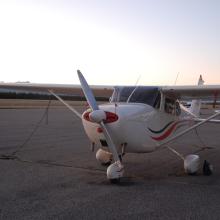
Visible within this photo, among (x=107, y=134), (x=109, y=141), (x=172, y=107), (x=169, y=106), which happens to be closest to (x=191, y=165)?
(x=169, y=106)

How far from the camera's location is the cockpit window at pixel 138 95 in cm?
791

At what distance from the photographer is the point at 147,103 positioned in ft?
26.1

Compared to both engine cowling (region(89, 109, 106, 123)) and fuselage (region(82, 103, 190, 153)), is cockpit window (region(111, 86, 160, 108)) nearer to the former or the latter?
fuselage (region(82, 103, 190, 153))

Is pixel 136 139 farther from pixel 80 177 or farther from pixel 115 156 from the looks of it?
pixel 80 177

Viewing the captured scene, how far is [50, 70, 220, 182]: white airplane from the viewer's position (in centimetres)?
679

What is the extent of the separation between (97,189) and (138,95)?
2.38m

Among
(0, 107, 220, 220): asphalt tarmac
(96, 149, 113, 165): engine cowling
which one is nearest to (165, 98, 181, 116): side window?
(0, 107, 220, 220): asphalt tarmac

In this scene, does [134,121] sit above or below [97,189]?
above

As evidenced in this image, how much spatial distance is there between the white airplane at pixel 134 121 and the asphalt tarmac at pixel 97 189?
52 cm

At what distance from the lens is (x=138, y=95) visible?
7934mm

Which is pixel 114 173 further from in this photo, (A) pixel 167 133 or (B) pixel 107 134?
(A) pixel 167 133

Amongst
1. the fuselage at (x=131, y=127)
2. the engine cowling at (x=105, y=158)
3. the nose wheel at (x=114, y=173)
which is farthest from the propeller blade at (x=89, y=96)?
the engine cowling at (x=105, y=158)

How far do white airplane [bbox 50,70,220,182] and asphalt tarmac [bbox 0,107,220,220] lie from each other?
0.52 meters

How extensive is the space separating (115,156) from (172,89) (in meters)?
2.28
